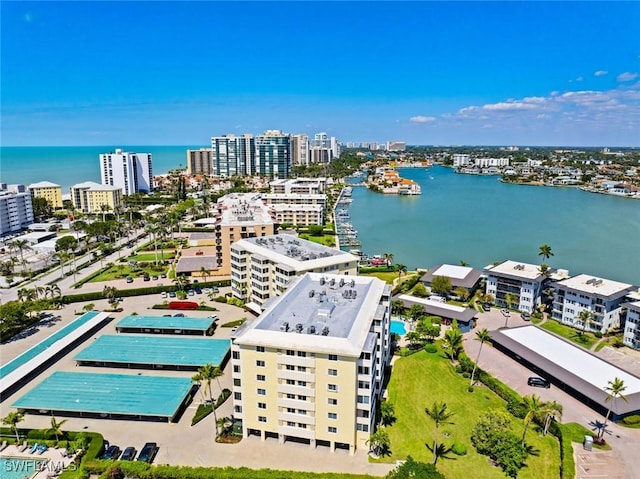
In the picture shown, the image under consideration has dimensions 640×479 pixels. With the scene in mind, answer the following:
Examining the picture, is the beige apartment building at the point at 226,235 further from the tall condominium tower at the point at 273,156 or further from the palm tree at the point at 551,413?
the tall condominium tower at the point at 273,156

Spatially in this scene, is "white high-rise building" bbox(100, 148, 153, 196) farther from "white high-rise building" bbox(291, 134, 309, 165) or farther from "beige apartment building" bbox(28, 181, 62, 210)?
"white high-rise building" bbox(291, 134, 309, 165)

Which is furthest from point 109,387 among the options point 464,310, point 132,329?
point 464,310

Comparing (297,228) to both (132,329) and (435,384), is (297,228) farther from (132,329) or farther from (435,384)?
(435,384)

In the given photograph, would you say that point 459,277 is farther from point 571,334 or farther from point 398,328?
point 398,328

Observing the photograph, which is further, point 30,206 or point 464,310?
point 30,206

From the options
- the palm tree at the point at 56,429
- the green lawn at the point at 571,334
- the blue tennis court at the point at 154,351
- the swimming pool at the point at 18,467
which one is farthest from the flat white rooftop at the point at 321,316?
the green lawn at the point at 571,334
